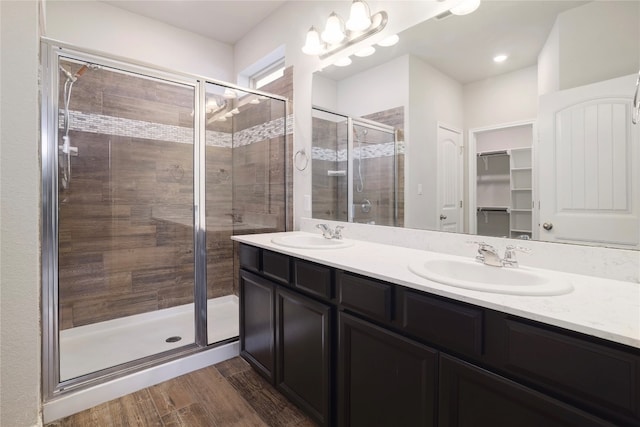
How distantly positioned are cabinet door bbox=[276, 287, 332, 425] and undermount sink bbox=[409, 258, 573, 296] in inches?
20.5

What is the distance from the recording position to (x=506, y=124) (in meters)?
1.41

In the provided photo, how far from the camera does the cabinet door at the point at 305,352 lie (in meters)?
1.42

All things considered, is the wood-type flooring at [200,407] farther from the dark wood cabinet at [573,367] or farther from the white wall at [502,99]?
the white wall at [502,99]

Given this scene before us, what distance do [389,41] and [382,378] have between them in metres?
1.77

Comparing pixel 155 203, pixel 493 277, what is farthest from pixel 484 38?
pixel 155 203

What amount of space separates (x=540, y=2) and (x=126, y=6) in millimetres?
3054

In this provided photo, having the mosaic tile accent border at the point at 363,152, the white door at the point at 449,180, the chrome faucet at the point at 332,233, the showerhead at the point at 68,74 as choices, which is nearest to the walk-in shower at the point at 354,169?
the mosaic tile accent border at the point at 363,152

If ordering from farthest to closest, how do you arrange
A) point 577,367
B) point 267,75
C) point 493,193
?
point 267,75 < point 493,193 < point 577,367

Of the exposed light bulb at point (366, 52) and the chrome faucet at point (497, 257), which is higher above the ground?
the exposed light bulb at point (366, 52)

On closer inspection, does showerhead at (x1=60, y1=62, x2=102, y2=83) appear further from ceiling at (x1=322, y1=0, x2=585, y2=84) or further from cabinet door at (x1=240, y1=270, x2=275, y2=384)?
ceiling at (x1=322, y1=0, x2=585, y2=84)

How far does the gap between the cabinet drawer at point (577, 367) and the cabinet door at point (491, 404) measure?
36mm

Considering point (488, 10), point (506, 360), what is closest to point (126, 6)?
point (488, 10)

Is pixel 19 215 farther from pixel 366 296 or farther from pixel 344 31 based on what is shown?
pixel 344 31

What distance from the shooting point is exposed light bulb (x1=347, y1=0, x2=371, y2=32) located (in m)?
1.88
